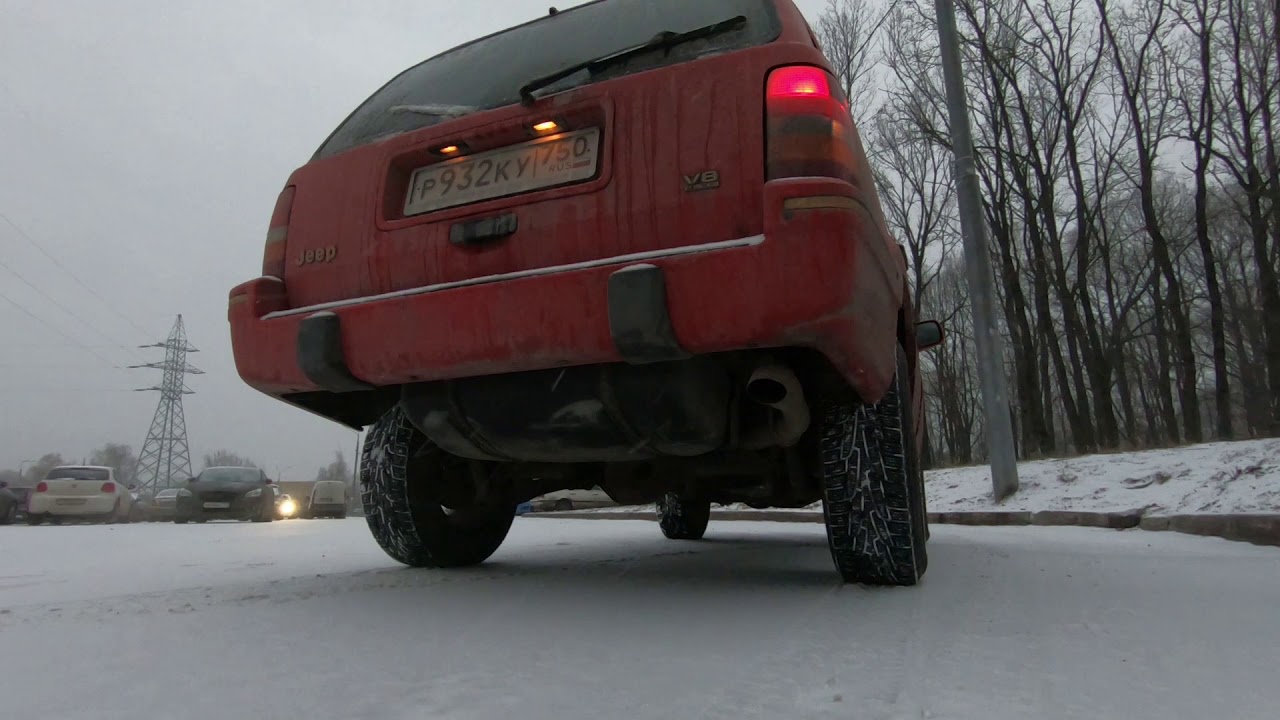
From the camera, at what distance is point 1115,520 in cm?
545

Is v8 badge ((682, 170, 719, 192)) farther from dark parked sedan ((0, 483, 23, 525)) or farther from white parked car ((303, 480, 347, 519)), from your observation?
white parked car ((303, 480, 347, 519))

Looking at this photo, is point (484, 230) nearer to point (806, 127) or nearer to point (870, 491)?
point (806, 127)

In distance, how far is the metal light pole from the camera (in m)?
7.64

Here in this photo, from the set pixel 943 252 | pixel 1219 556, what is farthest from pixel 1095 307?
pixel 1219 556

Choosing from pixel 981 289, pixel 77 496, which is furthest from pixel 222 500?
pixel 981 289

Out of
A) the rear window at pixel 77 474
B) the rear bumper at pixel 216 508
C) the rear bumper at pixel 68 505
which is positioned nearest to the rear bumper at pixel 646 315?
the rear bumper at pixel 216 508

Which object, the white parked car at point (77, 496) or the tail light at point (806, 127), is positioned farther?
the white parked car at point (77, 496)

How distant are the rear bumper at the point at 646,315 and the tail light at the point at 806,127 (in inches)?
3.4

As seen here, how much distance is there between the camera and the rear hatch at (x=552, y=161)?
1.82 meters

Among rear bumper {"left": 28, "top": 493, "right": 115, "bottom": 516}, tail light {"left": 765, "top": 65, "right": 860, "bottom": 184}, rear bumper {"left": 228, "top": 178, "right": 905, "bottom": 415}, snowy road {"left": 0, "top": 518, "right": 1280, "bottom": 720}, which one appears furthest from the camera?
rear bumper {"left": 28, "top": 493, "right": 115, "bottom": 516}

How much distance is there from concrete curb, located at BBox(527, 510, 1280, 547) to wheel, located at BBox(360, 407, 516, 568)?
413 cm

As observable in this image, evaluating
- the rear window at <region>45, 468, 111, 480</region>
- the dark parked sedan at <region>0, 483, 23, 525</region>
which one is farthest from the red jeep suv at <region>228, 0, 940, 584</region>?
the dark parked sedan at <region>0, 483, 23, 525</region>

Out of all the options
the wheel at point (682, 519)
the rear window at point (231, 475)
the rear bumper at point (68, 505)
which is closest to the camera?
the wheel at point (682, 519)

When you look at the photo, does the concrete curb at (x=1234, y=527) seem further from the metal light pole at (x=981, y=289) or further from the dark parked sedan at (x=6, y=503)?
the dark parked sedan at (x=6, y=503)
